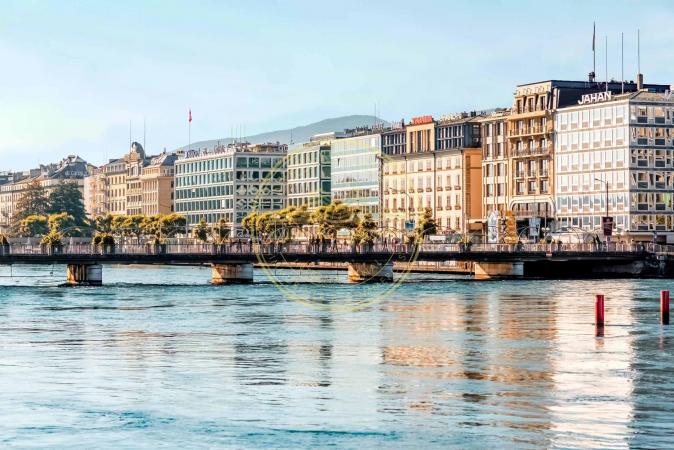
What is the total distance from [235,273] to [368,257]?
1240 cm

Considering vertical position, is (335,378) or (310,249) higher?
(310,249)

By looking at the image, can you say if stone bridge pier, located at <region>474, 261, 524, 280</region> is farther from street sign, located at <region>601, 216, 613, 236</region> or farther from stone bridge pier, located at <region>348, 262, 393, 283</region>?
street sign, located at <region>601, 216, 613, 236</region>

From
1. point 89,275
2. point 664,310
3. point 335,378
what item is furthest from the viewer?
point 89,275

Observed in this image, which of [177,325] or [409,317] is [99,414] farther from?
[409,317]

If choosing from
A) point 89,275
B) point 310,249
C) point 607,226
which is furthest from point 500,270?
point 89,275

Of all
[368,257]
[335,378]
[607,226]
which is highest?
[607,226]

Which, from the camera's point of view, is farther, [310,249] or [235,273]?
[310,249]

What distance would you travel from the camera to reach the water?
4675cm

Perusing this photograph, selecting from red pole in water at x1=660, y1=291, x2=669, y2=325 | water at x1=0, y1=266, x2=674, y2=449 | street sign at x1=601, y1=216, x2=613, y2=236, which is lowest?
water at x1=0, y1=266, x2=674, y2=449

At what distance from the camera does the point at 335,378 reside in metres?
60.0

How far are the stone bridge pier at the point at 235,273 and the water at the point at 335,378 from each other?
170 feet

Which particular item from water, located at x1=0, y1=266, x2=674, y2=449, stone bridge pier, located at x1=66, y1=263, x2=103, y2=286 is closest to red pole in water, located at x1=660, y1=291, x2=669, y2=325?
water, located at x1=0, y1=266, x2=674, y2=449

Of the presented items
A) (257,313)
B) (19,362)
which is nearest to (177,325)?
(257,313)

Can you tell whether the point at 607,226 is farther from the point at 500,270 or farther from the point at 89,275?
the point at 89,275
